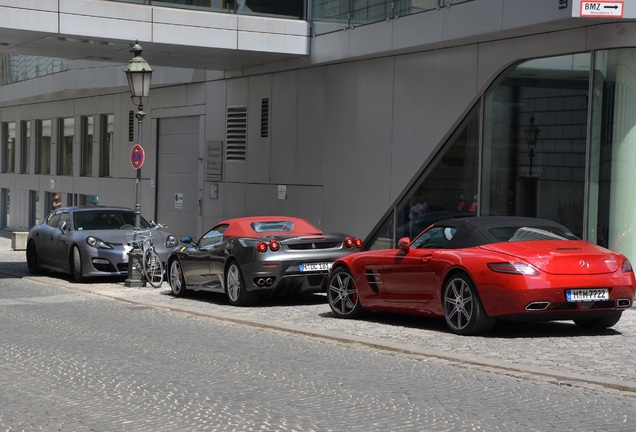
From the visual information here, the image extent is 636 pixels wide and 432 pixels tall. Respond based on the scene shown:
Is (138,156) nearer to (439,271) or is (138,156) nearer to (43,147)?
(439,271)

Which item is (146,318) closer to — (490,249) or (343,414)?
(490,249)

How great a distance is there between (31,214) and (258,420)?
3961 centimetres

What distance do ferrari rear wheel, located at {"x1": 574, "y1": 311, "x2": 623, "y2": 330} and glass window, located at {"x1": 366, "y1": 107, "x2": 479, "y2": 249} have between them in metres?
8.24

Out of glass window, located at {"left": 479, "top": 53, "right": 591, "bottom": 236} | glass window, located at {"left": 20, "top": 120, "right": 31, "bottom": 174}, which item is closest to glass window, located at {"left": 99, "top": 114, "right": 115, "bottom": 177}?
glass window, located at {"left": 20, "top": 120, "right": 31, "bottom": 174}

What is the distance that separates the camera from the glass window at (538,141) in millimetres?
18359

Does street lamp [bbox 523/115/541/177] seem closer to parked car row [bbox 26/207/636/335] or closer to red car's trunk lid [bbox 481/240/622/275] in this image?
parked car row [bbox 26/207/636/335]

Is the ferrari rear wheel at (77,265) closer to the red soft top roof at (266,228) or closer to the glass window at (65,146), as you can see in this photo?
the red soft top roof at (266,228)

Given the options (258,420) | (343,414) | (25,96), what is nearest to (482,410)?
(343,414)

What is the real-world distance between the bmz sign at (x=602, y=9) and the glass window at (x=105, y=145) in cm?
2411

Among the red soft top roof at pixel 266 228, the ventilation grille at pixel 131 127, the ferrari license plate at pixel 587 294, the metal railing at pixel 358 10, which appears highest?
the metal railing at pixel 358 10

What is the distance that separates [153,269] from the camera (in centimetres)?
2022

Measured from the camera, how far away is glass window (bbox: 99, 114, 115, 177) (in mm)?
38594

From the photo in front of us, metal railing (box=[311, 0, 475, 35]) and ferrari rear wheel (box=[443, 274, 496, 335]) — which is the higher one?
metal railing (box=[311, 0, 475, 35])

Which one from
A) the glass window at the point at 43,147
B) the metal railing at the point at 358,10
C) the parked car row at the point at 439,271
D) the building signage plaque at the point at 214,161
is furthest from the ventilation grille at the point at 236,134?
the glass window at the point at 43,147
